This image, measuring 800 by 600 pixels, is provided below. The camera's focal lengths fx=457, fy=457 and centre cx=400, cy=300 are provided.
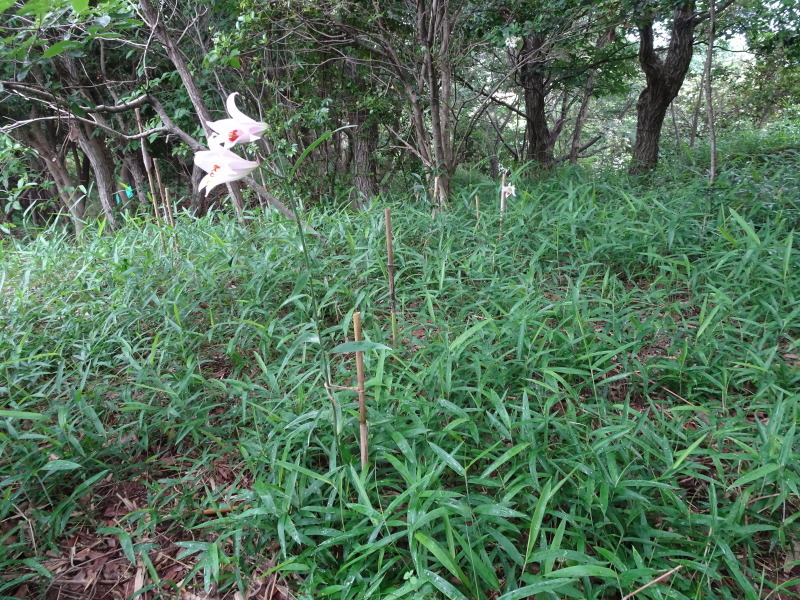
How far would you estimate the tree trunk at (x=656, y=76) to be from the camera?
4199 millimetres

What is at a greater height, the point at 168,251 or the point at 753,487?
the point at 168,251

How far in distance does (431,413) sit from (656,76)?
454cm

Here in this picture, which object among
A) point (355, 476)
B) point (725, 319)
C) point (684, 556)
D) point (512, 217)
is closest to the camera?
point (684, 556)

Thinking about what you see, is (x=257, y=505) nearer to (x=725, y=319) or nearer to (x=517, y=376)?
(x=517, y=376)

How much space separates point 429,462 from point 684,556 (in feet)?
2.29

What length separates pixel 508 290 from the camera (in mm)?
2240

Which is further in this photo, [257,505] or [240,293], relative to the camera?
[240,293]

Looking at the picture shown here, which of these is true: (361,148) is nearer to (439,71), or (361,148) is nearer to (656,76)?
(439,71)

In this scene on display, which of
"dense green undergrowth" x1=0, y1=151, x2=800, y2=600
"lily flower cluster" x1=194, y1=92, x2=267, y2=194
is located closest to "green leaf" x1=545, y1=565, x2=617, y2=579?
"dense green undergrowth" x1=0, y1=151, x2=800, y2=600

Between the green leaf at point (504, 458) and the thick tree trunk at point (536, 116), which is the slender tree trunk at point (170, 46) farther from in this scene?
the thick tree trunk at point (536, 116)

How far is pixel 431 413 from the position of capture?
1.50m

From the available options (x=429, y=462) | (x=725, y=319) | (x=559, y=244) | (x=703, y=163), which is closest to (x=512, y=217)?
(x=559, y=244)

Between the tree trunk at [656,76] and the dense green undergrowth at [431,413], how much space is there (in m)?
2.02

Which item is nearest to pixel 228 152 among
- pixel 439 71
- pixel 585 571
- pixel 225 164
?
pixel 225 164
